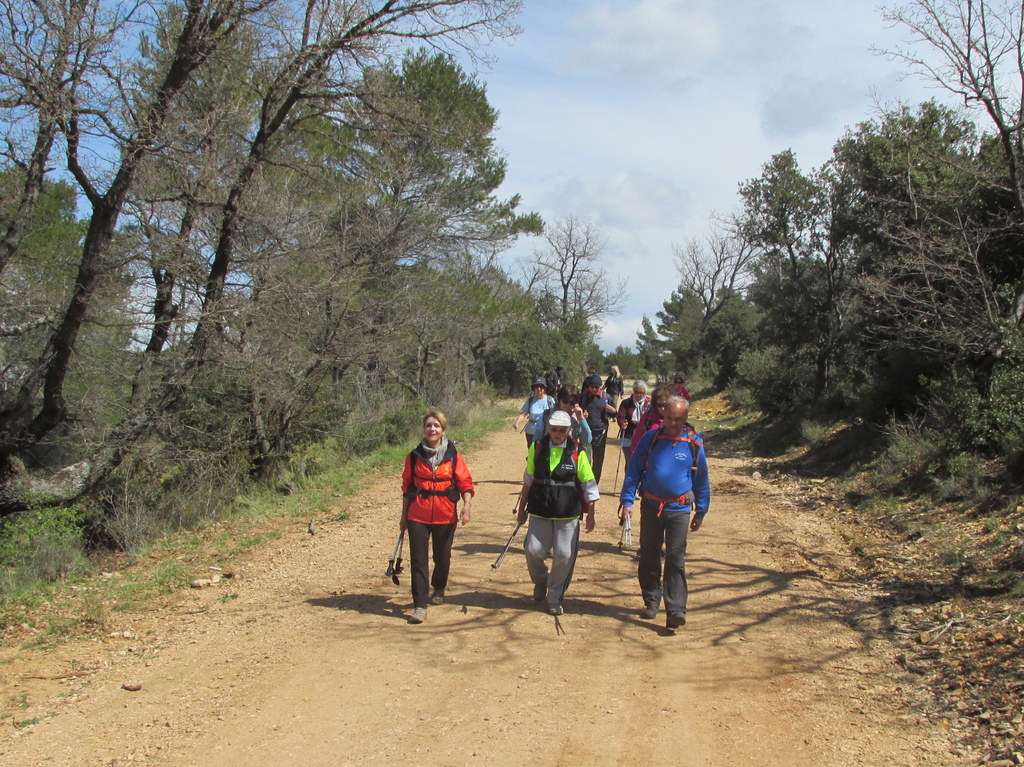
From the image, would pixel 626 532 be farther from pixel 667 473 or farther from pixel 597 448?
pixel 667 473

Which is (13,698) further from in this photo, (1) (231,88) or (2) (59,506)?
(1) (231,88)

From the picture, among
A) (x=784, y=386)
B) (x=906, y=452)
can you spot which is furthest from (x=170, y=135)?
(x=784, y=386)

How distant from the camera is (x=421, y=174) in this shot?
18422 mm

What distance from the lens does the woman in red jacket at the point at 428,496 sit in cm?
644

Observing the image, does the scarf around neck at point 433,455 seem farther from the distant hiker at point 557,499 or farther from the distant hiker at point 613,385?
the distant hiker at point 613,385

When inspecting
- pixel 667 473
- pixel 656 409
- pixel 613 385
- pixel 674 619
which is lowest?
pixel 674 619

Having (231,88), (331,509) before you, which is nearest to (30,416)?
(331,509)

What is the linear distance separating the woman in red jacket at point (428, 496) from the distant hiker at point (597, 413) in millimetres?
4395

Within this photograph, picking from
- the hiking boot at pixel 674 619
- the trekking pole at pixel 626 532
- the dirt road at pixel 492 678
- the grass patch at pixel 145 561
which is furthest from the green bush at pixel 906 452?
the grass patch at pixel 145 561

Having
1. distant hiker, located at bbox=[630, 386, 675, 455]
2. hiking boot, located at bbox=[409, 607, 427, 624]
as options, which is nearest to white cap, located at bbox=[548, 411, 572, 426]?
distant hiker, located at bbox=[630, 386, 675, 455]

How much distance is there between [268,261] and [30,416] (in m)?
3.74

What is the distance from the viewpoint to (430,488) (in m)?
6.46

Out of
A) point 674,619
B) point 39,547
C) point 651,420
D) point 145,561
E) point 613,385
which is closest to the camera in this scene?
point 674,619

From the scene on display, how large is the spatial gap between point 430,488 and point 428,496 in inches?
2.6
